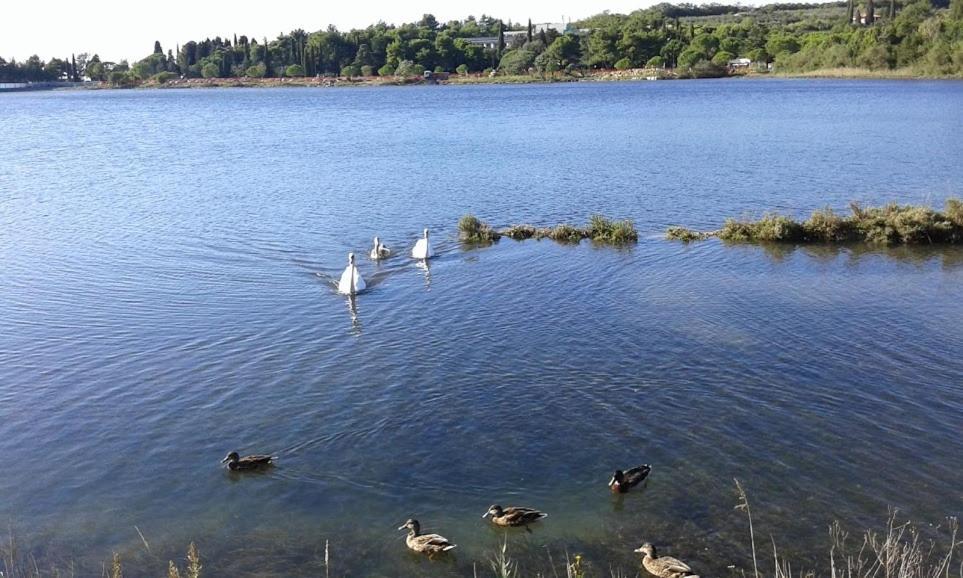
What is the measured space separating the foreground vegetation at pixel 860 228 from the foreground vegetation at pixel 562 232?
1.77m

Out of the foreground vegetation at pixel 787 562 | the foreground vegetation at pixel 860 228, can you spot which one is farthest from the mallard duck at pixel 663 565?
the foreground vegetation at pixel 860 228

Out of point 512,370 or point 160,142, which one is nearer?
point 512,370

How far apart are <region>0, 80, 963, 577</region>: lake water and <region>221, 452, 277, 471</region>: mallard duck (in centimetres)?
31

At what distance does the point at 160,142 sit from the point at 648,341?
63.5m

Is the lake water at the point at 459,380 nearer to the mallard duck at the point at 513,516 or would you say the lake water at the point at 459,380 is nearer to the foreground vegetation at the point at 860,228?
the mallard duck at the point at 513,516

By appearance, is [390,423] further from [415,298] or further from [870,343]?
[870,343]

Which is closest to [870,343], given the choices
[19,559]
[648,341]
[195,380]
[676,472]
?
[648,341]

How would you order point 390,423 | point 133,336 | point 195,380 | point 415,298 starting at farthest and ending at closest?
point 415,298 → point 133,336 → point 195,380 → point 390,423

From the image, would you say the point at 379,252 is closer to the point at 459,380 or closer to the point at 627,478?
the point at 459,380

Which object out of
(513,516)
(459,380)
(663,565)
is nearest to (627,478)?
(513,516)

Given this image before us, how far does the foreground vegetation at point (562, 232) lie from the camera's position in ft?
105

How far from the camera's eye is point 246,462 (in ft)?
49.1

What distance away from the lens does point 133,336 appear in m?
22.2

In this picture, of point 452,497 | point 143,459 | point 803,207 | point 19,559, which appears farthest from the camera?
point 803,207
